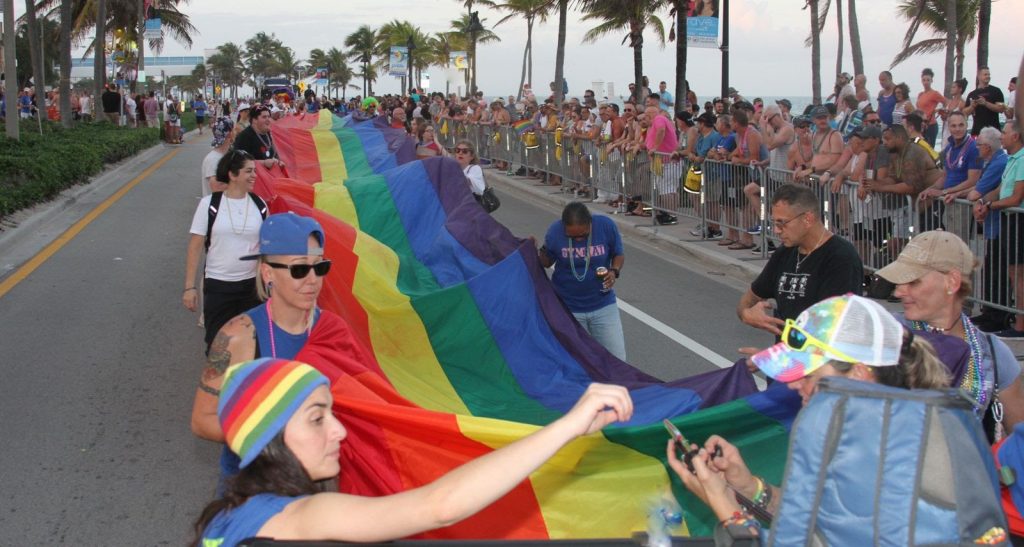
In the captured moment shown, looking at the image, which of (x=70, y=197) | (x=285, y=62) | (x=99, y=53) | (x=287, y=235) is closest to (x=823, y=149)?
(x=287, y=235)

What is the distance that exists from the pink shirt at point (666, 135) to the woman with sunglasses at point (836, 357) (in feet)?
48.4

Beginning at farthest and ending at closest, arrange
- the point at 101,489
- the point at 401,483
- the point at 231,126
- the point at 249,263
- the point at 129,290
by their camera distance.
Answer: the point at 231,126 → the point at 129,290 → the point at 249,263 → the point at 101,489 → the point at 401,483

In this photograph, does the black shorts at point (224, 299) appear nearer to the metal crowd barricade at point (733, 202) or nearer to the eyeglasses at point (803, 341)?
the eyeglasses at point (803, 341)

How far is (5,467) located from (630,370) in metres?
3.90

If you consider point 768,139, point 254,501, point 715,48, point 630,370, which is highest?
point 715,48

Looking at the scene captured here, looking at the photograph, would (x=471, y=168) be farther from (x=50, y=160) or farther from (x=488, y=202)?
(x=50, y=160)

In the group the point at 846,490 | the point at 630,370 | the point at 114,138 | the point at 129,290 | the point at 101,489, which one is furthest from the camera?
the point at 114,138

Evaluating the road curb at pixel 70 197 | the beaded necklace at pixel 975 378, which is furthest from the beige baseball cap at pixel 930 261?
the road curb at pixel 70 197

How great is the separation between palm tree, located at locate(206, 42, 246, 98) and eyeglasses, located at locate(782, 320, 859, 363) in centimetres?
16827

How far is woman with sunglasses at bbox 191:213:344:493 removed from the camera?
4.27 metres

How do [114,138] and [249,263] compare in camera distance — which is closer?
[249,263]

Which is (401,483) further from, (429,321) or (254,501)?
(429,321)

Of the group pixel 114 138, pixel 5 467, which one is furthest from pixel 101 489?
pixel 114 138

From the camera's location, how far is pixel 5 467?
686 cm
